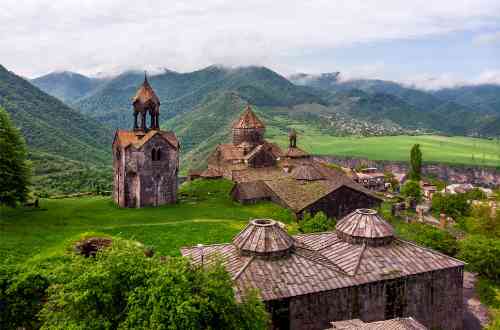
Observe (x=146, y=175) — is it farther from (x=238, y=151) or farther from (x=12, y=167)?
(x=238, y=151)

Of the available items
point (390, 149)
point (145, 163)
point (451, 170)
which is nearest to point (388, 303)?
point (145, 163)

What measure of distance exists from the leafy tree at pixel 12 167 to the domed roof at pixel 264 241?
950 inches

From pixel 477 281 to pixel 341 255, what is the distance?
67.2ft

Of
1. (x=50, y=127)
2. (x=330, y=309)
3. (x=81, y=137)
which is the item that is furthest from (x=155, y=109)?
(x=81, y=137)

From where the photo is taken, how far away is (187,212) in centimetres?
4391

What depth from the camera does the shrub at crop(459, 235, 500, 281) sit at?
36719 mm

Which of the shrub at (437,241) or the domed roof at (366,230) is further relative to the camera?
the shrub at (437,241)

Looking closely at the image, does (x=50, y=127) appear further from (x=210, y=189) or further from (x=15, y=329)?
(x=15, y=329)

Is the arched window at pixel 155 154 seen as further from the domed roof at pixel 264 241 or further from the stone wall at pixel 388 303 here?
the stone wall at pixel 388 303

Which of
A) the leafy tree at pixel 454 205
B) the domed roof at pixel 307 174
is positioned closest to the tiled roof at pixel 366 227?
the domed roof at pixel 307 174

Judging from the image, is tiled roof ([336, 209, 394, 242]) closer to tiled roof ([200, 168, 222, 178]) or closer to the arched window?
the arched window

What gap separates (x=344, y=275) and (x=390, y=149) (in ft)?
523

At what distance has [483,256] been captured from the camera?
37188mm

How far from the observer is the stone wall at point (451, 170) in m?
150
